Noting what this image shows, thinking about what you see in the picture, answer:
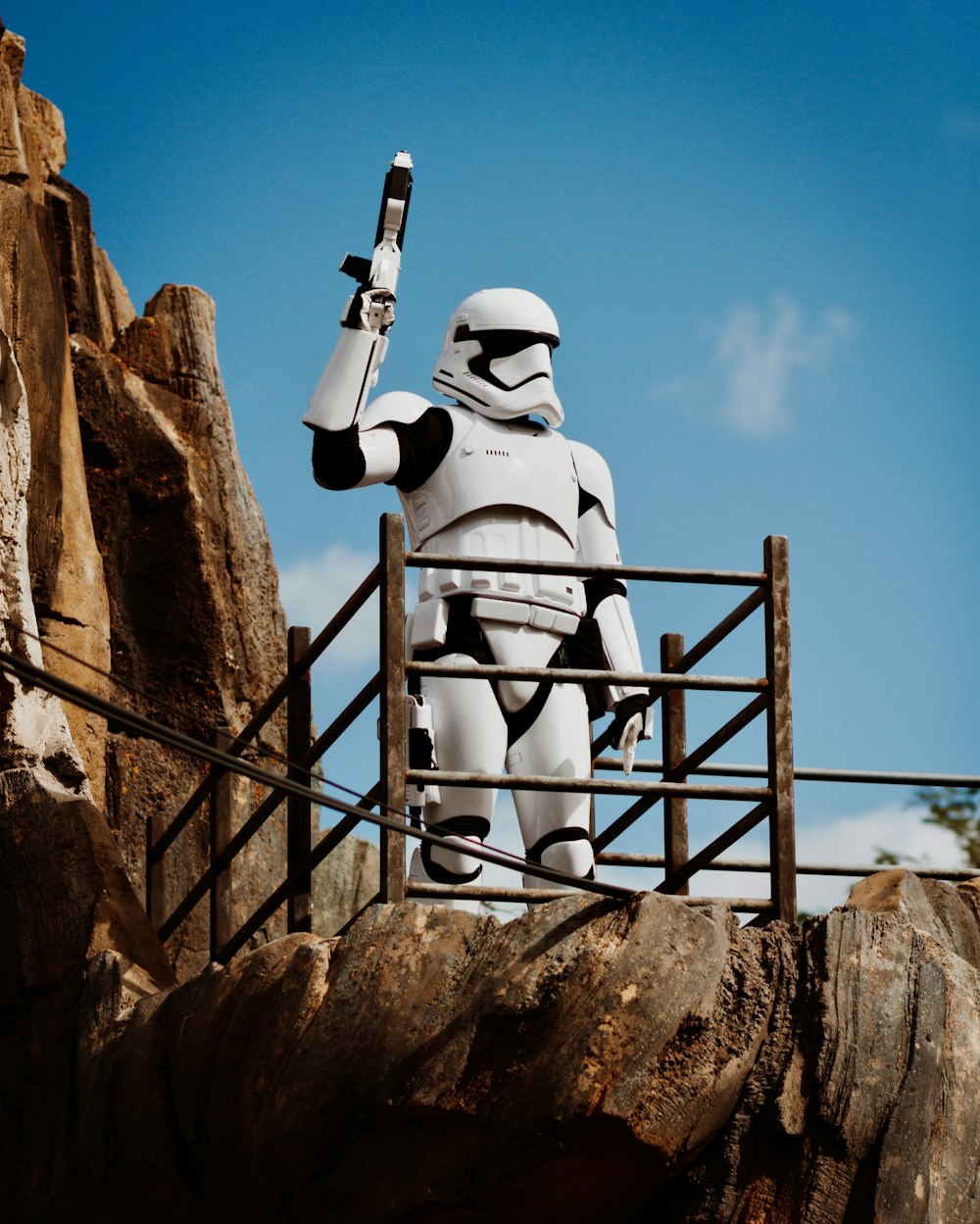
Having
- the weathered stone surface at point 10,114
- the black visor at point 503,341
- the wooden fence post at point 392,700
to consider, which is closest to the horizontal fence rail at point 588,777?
the wooden fence post at point 392,700

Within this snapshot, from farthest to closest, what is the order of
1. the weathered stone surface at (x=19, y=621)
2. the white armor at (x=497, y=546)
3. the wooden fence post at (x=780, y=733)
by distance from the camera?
the weathered stone surface at (x=19, y=621), the white armor at (x=497, y=546), the wooden fence post at (x=780, y=733)

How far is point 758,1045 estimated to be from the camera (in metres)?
6.44

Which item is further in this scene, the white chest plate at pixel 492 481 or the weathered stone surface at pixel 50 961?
the white chest plate at pixel 492 481

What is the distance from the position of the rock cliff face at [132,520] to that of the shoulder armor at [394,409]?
7.18 ft

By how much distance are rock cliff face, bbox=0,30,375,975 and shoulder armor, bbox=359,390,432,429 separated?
2.19 meters

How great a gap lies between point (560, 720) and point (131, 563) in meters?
4.09

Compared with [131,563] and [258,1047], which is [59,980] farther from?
[131,563]

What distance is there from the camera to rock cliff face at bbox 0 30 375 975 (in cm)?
1055

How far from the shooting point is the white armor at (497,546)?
25.9ft

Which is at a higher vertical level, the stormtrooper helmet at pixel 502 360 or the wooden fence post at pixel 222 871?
the stormtrooper helmet at pixel 502 360

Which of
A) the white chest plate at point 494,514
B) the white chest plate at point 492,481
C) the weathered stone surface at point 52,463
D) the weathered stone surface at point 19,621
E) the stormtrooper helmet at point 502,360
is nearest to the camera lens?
the white chest plate at point 494,514

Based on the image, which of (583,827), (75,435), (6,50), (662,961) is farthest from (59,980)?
(6,50)

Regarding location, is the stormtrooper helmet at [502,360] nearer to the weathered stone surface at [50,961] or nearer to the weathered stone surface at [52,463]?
the weathered stone surface at [50,961]

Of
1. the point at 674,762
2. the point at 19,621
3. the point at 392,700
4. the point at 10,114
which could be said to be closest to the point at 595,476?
the point at 674,762
